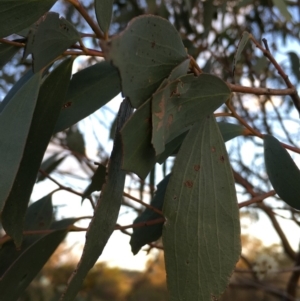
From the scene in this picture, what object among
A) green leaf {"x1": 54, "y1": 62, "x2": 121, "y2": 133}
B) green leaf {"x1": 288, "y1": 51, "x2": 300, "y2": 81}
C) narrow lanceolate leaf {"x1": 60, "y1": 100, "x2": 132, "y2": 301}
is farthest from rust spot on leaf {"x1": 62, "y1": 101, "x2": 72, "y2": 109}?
green leaf {"x1": 288, "y1": 51, "x2": 300, "y2": 81}

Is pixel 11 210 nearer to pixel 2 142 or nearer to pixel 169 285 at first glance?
pixel 2 142

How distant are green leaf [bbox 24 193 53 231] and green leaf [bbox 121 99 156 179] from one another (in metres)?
0.44

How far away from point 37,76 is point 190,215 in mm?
254

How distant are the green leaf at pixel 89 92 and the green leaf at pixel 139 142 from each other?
0.16 metres

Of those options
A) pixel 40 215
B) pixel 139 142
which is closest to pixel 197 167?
pixel 139 142

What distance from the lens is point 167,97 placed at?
475 mm

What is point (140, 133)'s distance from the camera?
0.46 meters

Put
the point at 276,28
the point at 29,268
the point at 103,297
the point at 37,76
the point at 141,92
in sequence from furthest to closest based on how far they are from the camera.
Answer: the point at 103,297 → the point at 276,28 → the point at 29,268 → the point at 37,76 → the point at 141,92

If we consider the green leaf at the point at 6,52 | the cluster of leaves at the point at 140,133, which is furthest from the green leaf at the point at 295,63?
the green leaf at the point at 6,52

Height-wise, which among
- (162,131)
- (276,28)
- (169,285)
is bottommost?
(169,285)

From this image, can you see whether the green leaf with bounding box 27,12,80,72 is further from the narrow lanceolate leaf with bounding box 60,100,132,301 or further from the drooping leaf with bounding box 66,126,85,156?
the drooping leaf with bounding box 66,126,85,156

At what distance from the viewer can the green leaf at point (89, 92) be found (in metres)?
0.63

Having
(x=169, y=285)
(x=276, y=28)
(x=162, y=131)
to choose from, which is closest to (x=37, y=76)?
(x=162, y=131)

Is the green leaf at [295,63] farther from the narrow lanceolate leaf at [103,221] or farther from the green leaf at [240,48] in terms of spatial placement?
the narrow lanceolate leaf at [103,221]
